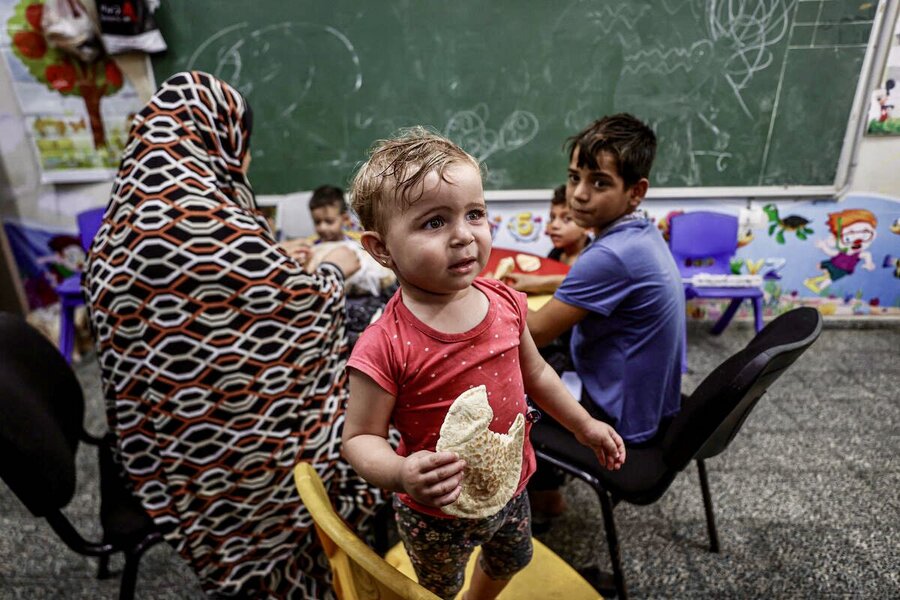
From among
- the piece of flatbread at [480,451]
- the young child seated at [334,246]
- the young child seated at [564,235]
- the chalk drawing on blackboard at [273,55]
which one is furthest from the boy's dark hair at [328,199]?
the piece of flatbread at [480,451]

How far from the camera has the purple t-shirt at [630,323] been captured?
1168mm

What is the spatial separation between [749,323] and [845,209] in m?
0.81

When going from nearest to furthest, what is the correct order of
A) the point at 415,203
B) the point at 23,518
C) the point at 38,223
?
the point at 415,203 < the point at 23,518 < the point at 38,223

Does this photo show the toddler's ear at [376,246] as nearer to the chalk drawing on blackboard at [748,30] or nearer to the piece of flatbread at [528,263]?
the piece of flatbread at [528,263]

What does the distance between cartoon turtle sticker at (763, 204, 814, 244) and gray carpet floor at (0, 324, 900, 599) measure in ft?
3.29

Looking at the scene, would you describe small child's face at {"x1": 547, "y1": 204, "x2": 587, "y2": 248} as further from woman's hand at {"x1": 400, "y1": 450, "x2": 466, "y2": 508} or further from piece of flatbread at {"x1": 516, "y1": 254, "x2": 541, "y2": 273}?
woman's hand at {"x1": 400, "y1": 450, "x2": 466, "y2": 508}

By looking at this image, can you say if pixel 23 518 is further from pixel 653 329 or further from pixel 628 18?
pixel 628 18

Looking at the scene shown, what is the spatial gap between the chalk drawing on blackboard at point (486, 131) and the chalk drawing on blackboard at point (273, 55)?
593 mm

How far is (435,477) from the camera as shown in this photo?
22.4 inches

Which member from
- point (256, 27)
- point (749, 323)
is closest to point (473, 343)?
point (256, 27)

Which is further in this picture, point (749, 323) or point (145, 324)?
point (749, 323)

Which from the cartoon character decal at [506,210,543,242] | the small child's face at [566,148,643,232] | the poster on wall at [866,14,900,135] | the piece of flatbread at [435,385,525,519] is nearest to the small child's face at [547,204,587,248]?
the cartoon character decal at [506,210,543,242]

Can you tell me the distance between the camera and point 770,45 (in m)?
2.58

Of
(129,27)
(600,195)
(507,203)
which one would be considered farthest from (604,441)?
(129,27)
